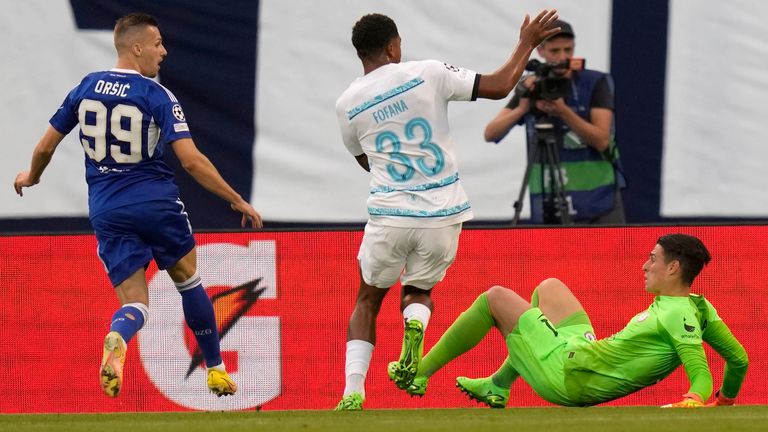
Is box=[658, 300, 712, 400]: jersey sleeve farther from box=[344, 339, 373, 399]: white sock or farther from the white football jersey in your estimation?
box=[344, 339, 373, 399]: white sock

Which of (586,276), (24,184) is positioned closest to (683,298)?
(586,276)

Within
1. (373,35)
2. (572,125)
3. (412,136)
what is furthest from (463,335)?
(572,125)

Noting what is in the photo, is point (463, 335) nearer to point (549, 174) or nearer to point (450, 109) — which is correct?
point (549, 174)

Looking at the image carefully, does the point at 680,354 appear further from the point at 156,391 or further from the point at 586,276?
the point at 156,391

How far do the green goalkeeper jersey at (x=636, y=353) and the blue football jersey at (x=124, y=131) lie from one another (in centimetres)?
209

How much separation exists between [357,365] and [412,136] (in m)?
1.12

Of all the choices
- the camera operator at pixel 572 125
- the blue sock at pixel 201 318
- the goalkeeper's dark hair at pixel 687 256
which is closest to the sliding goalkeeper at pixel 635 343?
the goalkeeper's dark hair at pixel 687 256

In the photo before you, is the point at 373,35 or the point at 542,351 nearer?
the point at 542,351

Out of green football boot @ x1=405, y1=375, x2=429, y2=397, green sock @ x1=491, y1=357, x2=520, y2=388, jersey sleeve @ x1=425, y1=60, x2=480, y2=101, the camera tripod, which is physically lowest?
green football boot @ x1=405, y1=375, x2=429, y2=397

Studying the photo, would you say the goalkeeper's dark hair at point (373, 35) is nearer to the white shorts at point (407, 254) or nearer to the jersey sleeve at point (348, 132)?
the jersey sleeve at point (348, 132)

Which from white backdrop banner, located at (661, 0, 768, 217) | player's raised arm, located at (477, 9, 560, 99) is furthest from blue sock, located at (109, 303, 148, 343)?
white backdrop banner, located at (661, 0, 768, 217)

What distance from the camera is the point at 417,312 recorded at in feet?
23.0

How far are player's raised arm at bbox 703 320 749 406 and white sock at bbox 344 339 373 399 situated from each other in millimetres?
1582

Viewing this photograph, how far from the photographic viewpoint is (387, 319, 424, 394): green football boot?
22.2 ft
